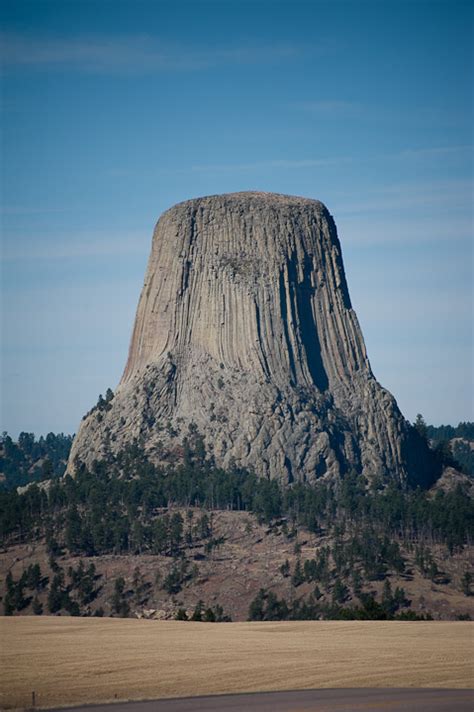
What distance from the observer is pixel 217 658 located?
5934 centimetres

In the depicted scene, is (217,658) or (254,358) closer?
(217,658)

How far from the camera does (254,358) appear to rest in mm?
163250

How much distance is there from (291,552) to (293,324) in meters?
48.5

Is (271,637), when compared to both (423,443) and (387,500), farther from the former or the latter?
(423,443)

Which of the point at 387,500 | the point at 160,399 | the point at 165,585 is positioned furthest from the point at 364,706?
the point at 160,399

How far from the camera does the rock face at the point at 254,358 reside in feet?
518

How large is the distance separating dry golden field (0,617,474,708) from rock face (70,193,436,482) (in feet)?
259

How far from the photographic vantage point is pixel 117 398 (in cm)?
16675

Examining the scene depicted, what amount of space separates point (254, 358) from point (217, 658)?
10509cm

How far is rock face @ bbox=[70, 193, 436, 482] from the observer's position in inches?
6220

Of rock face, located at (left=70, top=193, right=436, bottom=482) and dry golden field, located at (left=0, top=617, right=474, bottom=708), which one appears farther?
rock face, located at (left=70, top=193, right=436, bottom=482)

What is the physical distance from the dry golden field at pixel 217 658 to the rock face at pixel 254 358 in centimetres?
7907

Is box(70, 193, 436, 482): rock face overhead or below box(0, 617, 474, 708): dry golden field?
overhead

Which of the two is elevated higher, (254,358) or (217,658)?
(254,358)
